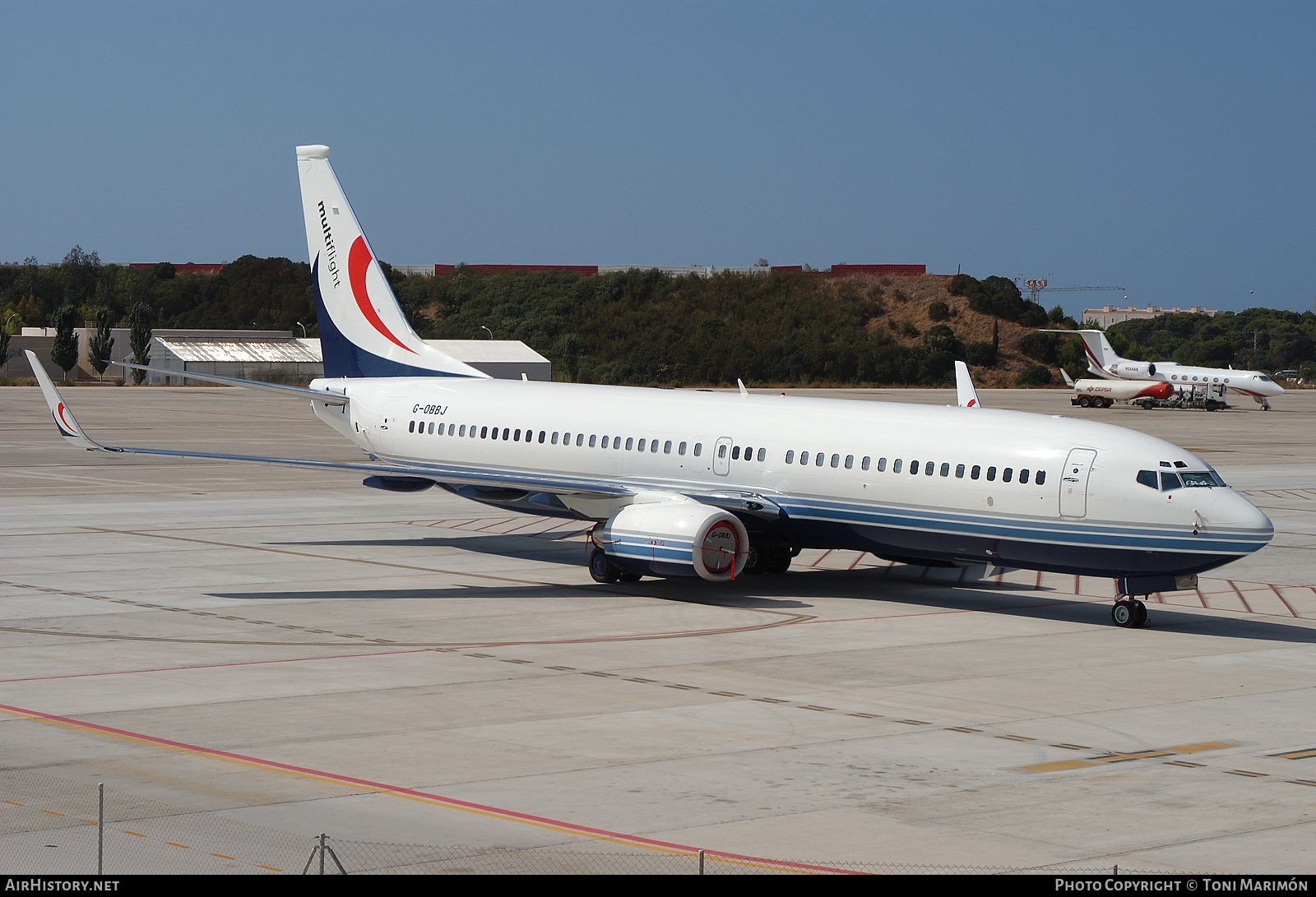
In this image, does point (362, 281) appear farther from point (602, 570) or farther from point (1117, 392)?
point (1117, 392)

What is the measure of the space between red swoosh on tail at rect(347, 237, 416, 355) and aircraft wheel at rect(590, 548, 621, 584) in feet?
38.0

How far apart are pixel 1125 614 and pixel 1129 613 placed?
0.09 m

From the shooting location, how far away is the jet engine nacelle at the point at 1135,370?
13075cm

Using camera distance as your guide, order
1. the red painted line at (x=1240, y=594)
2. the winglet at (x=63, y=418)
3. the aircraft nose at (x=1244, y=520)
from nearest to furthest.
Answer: the aircraft nose at (x=1244, y=520) < the winglet at (x=63, y=418) < the red painted line at (x=1240, y=594)

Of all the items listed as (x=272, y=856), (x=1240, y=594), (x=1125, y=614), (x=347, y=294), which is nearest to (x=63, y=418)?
(x=347, y=294)

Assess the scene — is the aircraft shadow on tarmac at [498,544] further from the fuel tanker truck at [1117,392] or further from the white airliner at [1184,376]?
the white airliner at [1184,376]

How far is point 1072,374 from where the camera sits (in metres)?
187

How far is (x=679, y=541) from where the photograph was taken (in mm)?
31484

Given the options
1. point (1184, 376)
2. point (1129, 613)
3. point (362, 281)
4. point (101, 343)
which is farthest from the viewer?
point (101, 343)

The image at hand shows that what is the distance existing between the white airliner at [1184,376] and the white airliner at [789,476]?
312ft

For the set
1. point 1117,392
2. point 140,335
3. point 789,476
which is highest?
point 140,335

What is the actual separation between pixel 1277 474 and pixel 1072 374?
12290cm

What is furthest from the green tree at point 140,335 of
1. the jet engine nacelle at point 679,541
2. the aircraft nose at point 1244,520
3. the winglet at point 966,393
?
the aircraft nose at point 1244,520

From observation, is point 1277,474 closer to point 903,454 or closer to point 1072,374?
point 903,454
